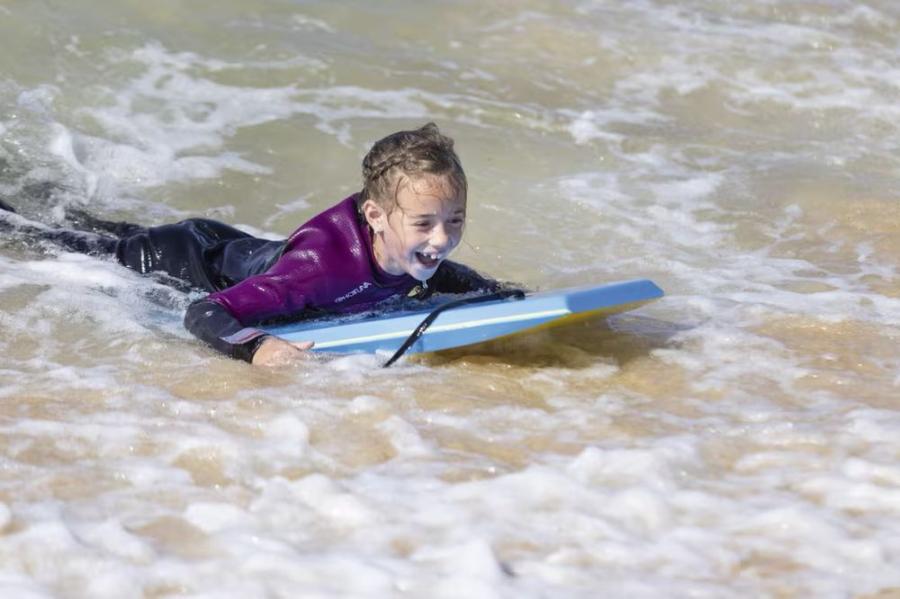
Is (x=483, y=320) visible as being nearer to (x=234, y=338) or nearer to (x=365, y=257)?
(x=365, y=257)

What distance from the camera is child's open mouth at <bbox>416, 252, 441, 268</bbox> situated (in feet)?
13.4

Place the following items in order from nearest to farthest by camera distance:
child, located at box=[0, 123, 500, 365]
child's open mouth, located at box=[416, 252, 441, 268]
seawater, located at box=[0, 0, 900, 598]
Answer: seawater, located at box=[0, 0, 900, 598] → child, located at box=[0, 123, 500, 365] → child's open mouth, located at box=[416, 252, 441, 268]

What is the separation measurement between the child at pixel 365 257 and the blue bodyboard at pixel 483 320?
0.17 meters

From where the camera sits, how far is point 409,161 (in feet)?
13.2

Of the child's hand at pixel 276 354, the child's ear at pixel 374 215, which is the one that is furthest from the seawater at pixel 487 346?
the child's ear at pixel 374 215

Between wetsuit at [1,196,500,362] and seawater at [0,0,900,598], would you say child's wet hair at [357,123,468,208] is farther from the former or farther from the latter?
seawater at [0,0,900,598]

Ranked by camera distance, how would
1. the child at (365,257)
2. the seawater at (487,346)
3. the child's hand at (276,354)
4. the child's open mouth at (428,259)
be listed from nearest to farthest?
1. the seawater at (487,346)
2. the child's hand at (276,354)
3. the child at (365,257)
4. the child's open mouth at (428,259)

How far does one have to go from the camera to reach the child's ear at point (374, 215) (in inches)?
163

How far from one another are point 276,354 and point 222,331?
0.22m

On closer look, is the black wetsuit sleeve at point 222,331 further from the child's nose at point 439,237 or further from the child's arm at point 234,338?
the child's nose at point 439,237

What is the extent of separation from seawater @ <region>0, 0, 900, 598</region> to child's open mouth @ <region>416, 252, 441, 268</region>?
1.13ft

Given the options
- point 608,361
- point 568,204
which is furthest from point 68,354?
point 568,204

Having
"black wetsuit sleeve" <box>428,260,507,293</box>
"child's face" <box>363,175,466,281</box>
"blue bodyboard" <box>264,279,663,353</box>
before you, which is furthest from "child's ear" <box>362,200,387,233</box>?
"black wetsuit sleeve" <box>428,260,507,293</box>

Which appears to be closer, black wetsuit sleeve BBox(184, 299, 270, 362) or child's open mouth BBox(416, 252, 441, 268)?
black wetsuit sleeve BBox(184, 299, 270, 362)
